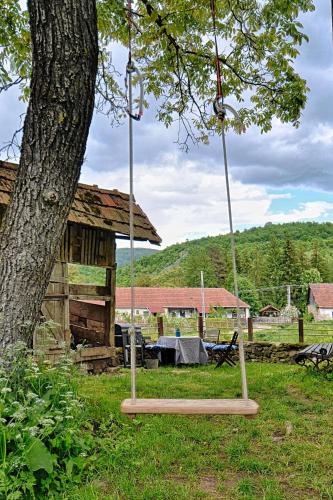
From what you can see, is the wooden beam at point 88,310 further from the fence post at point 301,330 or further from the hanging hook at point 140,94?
the hanging hook at point 140,94

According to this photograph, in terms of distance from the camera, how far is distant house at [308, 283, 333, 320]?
35844 mm

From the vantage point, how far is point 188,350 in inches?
422

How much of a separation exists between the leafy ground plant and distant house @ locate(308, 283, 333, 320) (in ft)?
115

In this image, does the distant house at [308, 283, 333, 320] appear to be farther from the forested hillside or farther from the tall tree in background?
the tall tree in background

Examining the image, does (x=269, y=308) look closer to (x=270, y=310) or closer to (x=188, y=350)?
(x=270, y=310)

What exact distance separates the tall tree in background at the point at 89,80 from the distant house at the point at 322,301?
31406 mm

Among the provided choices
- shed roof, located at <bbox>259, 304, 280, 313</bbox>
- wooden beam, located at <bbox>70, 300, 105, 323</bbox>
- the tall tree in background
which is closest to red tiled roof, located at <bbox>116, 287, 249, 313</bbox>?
shed roof, located at <bbox>259, 304, 280, 313</bbox>

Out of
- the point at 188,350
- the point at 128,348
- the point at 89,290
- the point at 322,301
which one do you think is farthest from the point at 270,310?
the point at 89,290

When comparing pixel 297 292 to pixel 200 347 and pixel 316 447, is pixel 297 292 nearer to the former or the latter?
pixel 200 347

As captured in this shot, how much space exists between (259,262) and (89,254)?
111ft

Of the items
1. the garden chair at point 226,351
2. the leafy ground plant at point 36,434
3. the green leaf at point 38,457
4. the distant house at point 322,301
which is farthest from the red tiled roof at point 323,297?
the green leaf at point 38,457

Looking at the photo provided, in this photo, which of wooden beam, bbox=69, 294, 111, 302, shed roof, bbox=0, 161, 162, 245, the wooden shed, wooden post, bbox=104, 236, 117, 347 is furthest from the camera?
wooden post, bbox=104, 236, 117, 347

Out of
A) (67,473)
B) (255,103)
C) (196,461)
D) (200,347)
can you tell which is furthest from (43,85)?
(200,347)

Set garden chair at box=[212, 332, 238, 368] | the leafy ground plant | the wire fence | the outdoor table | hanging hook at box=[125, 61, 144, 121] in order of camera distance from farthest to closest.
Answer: the wire fence → the outdoor table → garden chair at box=[212, 332, 238, 368] → hanging hook at box=[125, 61, 144, 121] → the leafy ground plant
